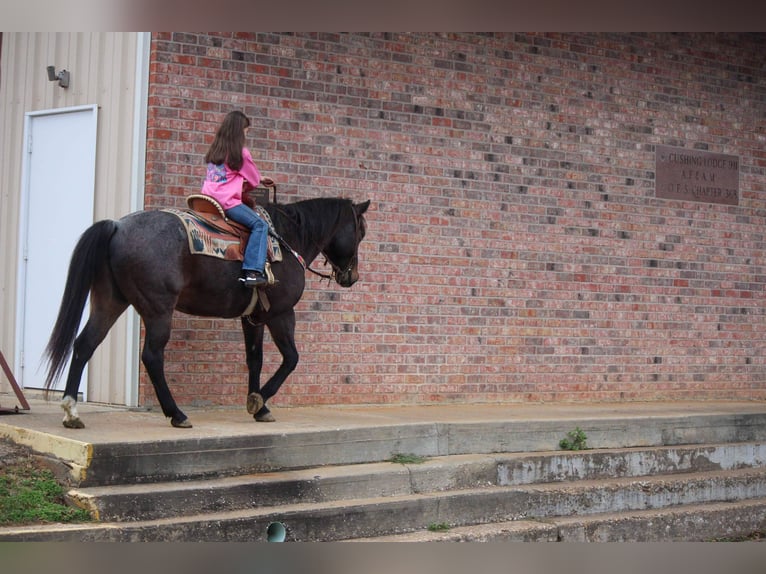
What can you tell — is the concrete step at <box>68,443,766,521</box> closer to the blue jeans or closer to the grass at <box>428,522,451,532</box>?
the grass at <box>428,522,451,532</box>

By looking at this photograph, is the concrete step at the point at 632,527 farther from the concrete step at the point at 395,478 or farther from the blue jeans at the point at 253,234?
the blue jeans at the point at 253,234

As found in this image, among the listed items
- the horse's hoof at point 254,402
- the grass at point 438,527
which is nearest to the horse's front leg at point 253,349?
the horse's hoof at point 254,402

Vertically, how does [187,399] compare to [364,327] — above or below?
below

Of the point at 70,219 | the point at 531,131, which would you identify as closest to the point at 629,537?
the point at 531,131

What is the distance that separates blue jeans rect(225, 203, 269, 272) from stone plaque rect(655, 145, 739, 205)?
551 cm

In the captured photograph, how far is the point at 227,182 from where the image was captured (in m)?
7.17

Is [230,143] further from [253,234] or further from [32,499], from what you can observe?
[32,499]

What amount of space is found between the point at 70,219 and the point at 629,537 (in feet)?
18.3

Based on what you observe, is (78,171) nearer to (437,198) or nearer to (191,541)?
(437,198)

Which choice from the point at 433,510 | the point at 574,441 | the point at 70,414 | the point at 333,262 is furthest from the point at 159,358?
the point at 574,441

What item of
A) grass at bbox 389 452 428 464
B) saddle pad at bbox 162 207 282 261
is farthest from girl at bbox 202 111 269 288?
grass at bbox 389 452 428 464

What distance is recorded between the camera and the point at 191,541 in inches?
221

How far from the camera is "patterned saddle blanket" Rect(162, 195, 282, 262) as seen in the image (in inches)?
270

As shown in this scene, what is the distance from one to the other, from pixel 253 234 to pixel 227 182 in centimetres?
45
